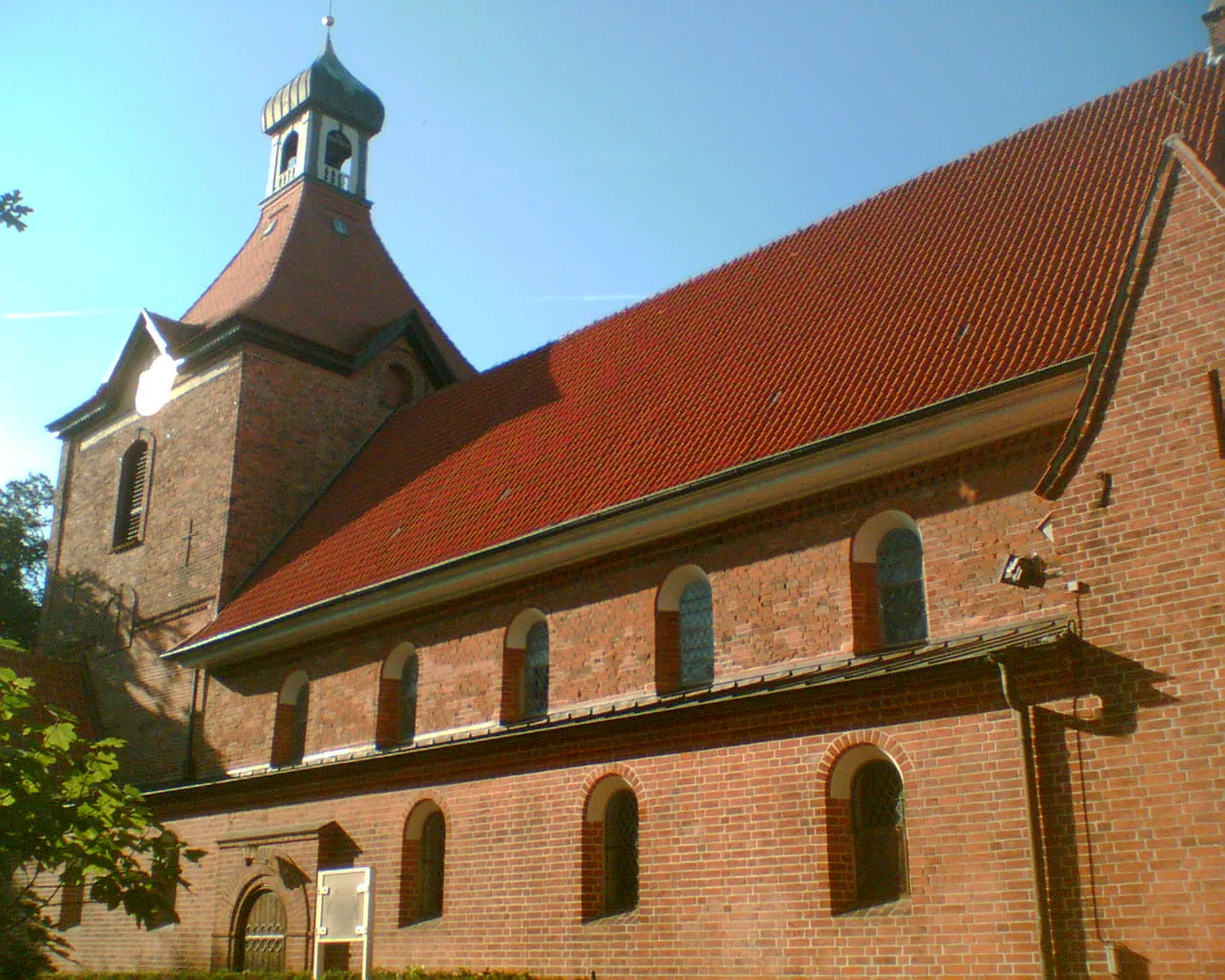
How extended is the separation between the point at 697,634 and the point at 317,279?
45.5ft

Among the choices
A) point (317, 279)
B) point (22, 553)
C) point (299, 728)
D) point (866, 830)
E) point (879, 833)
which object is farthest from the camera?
point (22, 553)

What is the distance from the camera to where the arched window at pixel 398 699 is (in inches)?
657

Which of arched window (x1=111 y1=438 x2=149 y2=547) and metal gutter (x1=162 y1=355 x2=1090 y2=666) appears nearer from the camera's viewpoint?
metal gutter (x1=162 y1=355 x2=1090 y2=666)

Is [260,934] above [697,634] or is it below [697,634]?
below

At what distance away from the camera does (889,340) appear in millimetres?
13789

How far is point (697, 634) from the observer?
13539mm

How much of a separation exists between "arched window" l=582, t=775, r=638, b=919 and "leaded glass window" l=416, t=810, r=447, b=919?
8.04 feet

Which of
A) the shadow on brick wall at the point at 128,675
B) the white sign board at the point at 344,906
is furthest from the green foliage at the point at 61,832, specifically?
the shadow on brick wall at the point at 128,675

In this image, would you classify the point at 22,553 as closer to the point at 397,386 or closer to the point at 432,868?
the point at 397,386

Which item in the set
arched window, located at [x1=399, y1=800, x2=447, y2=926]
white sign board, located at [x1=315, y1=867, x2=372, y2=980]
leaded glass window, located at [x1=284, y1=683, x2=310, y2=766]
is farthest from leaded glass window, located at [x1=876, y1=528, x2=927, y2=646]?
leaded glass window, located at [x1=284, y1=683, x2=310, y2=766]

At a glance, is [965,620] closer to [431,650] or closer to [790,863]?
[790,863]

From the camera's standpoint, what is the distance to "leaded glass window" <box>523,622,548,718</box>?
15.0 m

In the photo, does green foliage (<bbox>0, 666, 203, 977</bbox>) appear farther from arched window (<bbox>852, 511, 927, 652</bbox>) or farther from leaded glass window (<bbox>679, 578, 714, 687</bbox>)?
arched window (<bbox>852, 511, 927, 652</bbox>)

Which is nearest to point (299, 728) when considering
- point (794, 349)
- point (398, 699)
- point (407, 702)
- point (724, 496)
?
point (398, 699)
